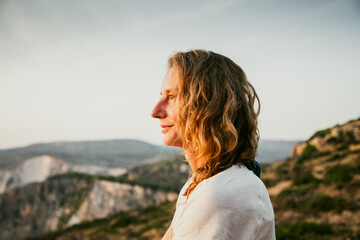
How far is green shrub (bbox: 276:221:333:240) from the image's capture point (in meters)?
6.27

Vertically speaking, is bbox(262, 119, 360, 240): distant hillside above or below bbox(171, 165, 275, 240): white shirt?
below

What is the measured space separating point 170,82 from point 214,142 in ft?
1.56

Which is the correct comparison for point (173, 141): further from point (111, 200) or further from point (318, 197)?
point (111, 200)

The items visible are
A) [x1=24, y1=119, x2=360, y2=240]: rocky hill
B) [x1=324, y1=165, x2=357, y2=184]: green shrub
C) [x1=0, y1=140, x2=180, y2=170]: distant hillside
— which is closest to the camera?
[x1=24, y1=119, x2=360, y2=240]: rocky hill

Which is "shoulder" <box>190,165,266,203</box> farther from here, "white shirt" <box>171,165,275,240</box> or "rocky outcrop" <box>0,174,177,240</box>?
"rocky outcrop" <box>0,174,177,240</box>

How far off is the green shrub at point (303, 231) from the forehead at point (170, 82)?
20.7ft

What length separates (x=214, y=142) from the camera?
135 cm

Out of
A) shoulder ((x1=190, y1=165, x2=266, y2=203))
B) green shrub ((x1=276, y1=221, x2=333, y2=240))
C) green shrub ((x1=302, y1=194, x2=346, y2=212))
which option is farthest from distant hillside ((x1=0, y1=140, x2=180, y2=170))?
shoulder ((x1=190, y1=165, x2=266, y2=203))

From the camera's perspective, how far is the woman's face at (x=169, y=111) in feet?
5.04

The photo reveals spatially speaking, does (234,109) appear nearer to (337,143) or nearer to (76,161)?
(337,143)

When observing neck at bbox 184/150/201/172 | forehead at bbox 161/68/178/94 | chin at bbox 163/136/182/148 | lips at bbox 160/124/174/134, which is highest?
forehead at bbox 161/68/178/94

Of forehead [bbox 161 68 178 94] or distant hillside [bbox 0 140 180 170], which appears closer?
forehead [bbox 161 68 178 94]

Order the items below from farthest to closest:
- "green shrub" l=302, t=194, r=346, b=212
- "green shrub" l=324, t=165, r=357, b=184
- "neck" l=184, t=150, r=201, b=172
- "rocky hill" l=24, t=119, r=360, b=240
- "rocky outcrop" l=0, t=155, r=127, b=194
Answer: "rocky outcrop" l=0, t=155, r=127, b=194, "green shrub" l=324, t=165, r=357, b=184, "green shrub" l=302, t=194, r=346, b=212, "rocky hill" l=24, t=119, r=360, b=240, "neck" l=184, t=150, r=201, b=172

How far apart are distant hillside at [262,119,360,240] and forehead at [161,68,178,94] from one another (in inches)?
251
